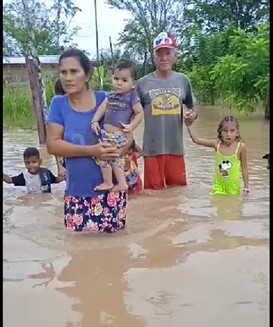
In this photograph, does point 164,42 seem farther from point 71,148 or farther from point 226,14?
point 226,14

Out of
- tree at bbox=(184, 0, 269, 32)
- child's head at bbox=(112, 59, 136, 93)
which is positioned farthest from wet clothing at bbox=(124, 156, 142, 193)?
tree at bbox=(184, 0, 269, 32)

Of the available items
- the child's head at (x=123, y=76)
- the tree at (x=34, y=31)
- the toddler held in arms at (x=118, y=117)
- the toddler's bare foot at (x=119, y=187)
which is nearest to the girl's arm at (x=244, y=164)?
the toddler held in arms at (x=118, y=117)

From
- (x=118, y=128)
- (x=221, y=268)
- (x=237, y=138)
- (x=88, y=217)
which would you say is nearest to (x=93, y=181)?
(x=88, y=217)

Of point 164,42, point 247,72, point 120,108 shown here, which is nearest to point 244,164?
point 164,42

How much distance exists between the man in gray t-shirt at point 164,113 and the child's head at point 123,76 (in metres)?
1.36

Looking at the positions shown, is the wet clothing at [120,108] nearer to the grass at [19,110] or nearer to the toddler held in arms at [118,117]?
the toddler held in arms at [118,117]

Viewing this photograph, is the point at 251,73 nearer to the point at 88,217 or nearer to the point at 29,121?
the point at 29,121

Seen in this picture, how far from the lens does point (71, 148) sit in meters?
4.54

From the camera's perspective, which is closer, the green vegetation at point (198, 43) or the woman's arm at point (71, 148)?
the woman's arm at point (71, 148)

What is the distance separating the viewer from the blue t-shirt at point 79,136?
4.60m

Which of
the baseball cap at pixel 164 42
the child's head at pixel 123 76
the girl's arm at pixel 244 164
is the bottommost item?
the girl's arm at pixel 244 164

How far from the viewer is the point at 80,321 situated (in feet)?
9.95

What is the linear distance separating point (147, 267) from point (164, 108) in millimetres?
3126

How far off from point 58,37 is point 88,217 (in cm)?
1860
